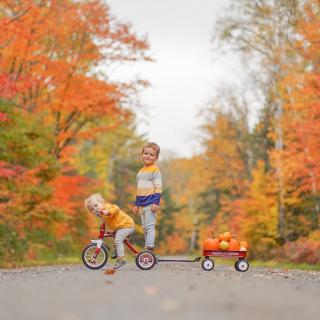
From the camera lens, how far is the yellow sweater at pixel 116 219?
32.9 ft

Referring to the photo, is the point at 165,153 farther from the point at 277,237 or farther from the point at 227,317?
the point at 227,317

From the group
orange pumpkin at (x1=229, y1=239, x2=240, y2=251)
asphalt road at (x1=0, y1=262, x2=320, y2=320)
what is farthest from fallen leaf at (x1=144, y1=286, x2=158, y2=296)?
orange pumpkin at (x1=229, y1=239, x2=240, y2=251)

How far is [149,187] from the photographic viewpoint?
33.7 ft

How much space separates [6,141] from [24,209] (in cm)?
433

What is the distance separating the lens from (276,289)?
23.7 ft

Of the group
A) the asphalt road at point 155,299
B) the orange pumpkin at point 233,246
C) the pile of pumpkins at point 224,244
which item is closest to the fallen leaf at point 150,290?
the asphalt road at point 155,299

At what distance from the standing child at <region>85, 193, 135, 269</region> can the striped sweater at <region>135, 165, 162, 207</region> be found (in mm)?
395

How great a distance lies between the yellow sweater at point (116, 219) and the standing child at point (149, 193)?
21 cm

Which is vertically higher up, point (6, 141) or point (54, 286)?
point (6, 141)

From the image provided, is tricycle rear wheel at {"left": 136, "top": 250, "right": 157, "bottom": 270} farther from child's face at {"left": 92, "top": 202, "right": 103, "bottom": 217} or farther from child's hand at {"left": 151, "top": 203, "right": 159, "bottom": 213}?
child's face at {"left": 92, "top": 202, "right": 103, "bottom": 217}

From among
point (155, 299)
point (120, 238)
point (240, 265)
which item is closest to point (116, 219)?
point (120, 238)

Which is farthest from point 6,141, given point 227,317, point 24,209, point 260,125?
point 260,125

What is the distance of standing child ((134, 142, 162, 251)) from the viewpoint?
33.4ft

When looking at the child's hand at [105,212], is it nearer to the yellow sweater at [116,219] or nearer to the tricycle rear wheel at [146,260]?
the yellow sweater at [116,219]
